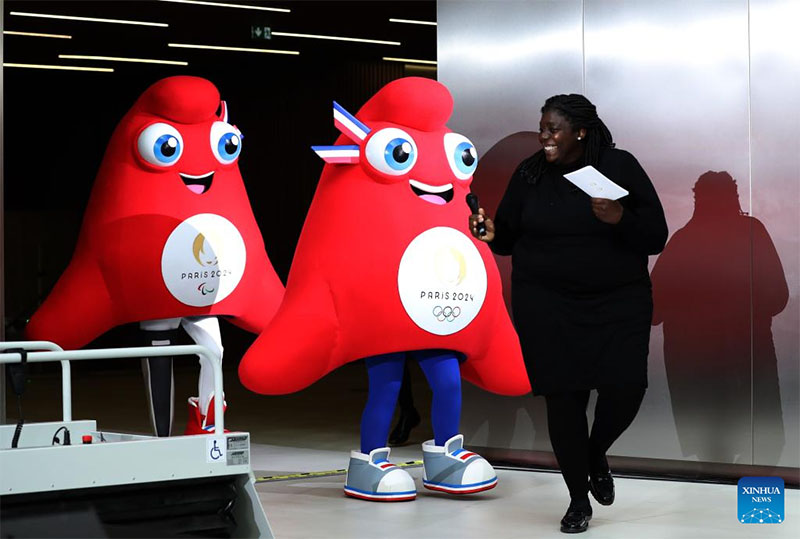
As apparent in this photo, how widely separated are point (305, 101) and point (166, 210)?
26.4 ft

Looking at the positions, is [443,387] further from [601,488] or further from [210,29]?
[210,29]

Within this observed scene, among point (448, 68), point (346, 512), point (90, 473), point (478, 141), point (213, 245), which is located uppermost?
point (448, 68)

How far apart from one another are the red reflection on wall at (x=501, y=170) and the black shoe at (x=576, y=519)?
1932mm

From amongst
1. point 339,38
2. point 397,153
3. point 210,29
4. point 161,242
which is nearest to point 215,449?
point 397,153

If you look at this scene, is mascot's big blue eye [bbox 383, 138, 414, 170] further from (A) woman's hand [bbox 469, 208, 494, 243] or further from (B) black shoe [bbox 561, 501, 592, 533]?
(B) black shoe [bbox 561, 501, 592, 533]

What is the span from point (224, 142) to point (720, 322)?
262 cm

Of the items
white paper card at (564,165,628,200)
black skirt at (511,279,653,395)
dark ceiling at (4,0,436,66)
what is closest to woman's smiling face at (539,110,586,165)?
white paper card at (564,165,628,200)

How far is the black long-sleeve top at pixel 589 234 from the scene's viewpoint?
4.43m

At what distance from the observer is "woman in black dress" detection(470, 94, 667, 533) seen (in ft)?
14.7

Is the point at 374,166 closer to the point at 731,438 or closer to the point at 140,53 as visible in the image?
the point at 731,438

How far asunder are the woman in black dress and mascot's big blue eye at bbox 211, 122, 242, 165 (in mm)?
2122

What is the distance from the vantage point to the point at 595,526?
4684mm

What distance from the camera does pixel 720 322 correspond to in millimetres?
5719

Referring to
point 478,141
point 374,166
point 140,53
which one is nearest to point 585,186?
point 374,166
